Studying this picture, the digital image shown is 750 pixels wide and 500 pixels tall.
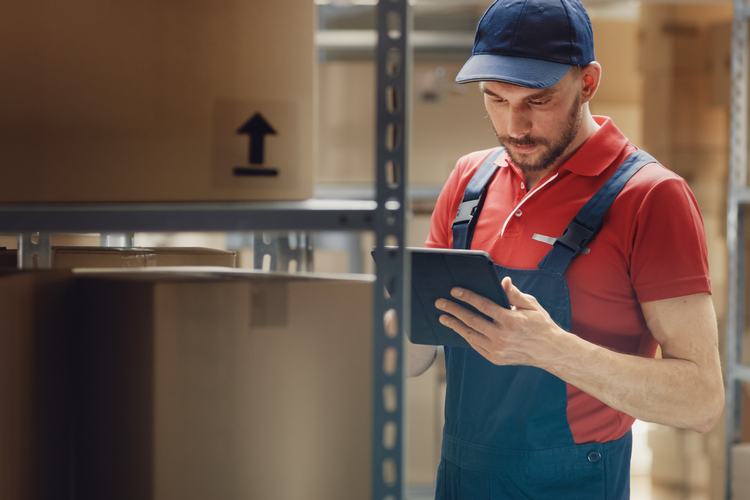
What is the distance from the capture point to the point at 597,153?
119 centimetres

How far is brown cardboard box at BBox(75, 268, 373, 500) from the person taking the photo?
72 cm

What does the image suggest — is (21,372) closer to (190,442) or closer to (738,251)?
(190,442)

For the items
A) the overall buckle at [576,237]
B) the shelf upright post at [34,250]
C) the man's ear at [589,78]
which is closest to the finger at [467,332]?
the overall buckle at [576,237]

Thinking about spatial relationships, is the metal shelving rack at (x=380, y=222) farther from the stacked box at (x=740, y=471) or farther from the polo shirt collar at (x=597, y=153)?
the stacked box at (x=740, y=471)

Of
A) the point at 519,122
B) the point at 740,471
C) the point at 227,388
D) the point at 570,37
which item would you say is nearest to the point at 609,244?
the point at 519,122

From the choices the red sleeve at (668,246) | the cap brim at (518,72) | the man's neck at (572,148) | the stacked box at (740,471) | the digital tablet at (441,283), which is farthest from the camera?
the stacked box at (740,471)

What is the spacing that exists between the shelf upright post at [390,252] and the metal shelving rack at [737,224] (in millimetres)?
2201

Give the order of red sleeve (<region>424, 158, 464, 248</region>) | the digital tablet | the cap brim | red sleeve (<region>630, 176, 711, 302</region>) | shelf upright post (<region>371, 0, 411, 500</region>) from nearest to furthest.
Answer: shelf upright post (<region>371, 0, 411, 500</region>) → the digital tablet → red sleeve (<region>630, 176, 711, 302</region>) → the cap brim → red sleeve (<region>424, 158, 464, 248</region>)

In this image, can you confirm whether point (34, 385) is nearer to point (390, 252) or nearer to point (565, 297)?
point (390, 252)

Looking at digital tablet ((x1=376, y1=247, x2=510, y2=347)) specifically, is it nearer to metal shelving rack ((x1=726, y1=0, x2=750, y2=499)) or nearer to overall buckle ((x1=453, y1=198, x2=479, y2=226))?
overall buckle ((x1=453, y1=198, x2=479, y2=226))

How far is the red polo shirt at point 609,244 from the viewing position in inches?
41.2

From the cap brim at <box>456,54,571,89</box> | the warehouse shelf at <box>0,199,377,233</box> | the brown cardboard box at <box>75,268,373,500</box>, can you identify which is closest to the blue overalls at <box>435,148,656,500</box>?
the cap brim at <box>456,54,571,89</box>

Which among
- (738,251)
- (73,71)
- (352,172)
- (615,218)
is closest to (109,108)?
(73,71)

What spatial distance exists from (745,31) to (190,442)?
2.57 meters
